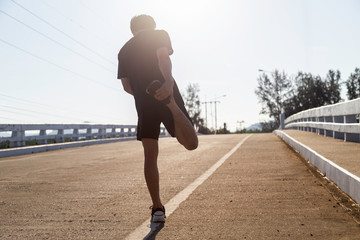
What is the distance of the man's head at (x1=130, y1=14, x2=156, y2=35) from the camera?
4324mm

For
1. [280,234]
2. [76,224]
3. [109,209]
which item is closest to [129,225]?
[76,224]

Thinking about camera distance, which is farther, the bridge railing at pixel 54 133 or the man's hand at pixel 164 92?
the bridge railing at pixel 54 133

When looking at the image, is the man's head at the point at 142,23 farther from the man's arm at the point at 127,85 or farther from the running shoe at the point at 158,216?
the running shoe at the point at 158,216

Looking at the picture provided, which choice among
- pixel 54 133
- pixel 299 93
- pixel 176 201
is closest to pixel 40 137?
pixel 54 133

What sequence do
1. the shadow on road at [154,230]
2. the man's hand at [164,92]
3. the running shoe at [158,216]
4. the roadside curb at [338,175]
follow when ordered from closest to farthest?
1. the shadow on road at [154,230]
2. the man's hand at [164,92]
3. the running shoe at [158,216]
4. the roadside curb at [338,175]

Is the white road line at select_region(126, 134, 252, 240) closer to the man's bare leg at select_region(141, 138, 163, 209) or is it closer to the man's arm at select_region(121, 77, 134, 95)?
the man's bare leg at select_region(141, 138, 163, 209)

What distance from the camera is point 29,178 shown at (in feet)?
24.6

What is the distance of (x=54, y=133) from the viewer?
18797mm

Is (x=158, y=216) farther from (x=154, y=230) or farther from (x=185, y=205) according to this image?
(x=185, y=205)

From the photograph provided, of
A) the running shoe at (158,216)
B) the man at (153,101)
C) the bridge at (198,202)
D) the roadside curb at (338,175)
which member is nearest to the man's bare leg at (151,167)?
the man at (153,101)

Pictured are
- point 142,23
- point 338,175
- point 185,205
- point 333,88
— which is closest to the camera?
point 142,23

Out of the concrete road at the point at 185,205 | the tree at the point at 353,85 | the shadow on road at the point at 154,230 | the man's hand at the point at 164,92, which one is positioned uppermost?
the tree at the point at 353,85

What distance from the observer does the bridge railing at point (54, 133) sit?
15625mm

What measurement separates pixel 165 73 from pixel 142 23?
0.63m
